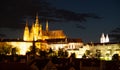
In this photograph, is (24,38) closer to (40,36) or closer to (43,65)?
(40,36)

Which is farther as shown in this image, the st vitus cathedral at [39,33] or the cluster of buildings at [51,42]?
the st vitus cathedral at [39,33]

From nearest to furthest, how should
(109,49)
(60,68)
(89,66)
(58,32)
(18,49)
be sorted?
(60,68) → (89,66) → (109,49) → (18,49) → (58,32)

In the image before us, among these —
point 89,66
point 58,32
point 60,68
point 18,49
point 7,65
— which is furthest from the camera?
point 58,32

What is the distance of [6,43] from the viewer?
160m

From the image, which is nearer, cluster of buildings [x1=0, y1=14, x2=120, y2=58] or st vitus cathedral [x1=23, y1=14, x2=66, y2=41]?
cluster of buildings [x1=0, y1=14, x2=120, y2=58]

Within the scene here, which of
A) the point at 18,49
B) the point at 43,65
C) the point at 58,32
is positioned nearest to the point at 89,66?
the point at 43,65

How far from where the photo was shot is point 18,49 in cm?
15650

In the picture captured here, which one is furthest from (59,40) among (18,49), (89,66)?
(89,66)

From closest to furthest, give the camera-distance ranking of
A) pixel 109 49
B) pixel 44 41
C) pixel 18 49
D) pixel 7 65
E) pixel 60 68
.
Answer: pixel 7 65 → pixel 60 68 → pixel 109 49 → pixel 18 49 → pixel 44 41

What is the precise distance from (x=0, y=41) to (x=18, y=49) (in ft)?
27.7

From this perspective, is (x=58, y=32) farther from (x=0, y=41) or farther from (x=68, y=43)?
(x=0, y=41)

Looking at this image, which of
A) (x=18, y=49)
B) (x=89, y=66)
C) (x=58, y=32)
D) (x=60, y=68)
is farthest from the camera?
(x=58, y=32)

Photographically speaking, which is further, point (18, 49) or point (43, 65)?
point (18, 49)

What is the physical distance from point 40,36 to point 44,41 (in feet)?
20.6
